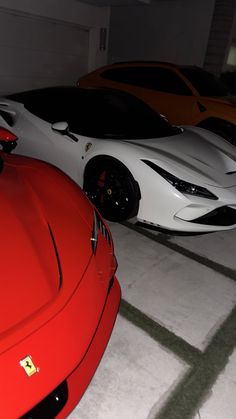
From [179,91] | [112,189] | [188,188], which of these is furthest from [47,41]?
[188,188]

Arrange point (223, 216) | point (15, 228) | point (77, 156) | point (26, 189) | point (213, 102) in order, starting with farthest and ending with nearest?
point (213, 102), point (77, 156), point (223, 216), point (26, 189), point (15, 228)

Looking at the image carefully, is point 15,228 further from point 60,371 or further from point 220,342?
point 220,342

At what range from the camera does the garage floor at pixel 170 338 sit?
1.74 m

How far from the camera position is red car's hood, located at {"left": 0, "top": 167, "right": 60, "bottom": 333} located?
127cm

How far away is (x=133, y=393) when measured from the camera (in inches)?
69.9

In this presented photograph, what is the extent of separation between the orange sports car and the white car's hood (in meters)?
2.20

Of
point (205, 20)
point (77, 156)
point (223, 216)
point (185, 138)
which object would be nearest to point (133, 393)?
point (223, 216)

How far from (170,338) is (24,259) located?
4.05ft

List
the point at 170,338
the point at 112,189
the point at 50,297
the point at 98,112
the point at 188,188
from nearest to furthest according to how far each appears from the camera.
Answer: the point at 50,297 → the point at 170,338 → the point at 188,188 → the point at 112,189 → the point at 98,112

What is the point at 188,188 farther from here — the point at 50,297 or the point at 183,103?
the point at 183,103

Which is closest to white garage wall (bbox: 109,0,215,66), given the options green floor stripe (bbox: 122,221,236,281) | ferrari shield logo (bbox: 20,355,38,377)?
green floor stripe (bbox: 122,221,236,281)

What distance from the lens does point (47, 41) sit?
8594 mm

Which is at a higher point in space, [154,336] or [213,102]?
[213,102]

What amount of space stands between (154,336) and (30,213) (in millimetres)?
1185
